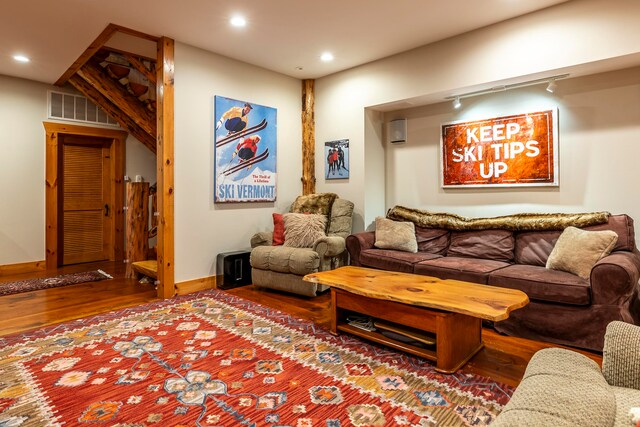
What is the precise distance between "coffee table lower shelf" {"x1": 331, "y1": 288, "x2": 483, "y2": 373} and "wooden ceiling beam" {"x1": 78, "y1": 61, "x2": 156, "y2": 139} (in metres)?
3.66

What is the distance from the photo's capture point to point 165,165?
12.7ft

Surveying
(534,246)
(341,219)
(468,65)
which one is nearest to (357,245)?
(341,219)

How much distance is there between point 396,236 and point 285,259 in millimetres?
1221

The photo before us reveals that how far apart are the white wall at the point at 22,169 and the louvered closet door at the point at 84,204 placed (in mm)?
439

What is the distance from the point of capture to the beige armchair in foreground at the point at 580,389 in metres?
0.98

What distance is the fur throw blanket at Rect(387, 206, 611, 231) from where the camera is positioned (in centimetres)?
319

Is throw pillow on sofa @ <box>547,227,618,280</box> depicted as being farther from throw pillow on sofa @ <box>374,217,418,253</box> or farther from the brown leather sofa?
throw pillow on sofa @ <box>374,217,418,253</box>

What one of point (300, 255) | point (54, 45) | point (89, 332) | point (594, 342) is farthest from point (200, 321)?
point (54, 45)

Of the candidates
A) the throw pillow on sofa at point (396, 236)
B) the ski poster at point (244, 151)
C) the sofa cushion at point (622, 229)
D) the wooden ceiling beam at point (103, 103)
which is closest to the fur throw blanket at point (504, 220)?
the sofa cushion at point (622, 229)

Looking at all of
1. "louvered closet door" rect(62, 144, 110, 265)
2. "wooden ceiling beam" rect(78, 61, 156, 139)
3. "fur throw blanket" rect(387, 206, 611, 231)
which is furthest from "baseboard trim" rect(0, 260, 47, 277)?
"fur throw blanket" rect(387, 206, 611, 231)

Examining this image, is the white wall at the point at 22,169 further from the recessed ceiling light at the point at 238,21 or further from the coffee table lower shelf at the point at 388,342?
the coffee table lower shelf at the point at 388,342

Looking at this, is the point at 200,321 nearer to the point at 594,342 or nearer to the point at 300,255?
the point at 300,255

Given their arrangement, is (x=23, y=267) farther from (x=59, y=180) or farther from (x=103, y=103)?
(x=103, y=103)

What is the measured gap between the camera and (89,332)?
290 centimetres
